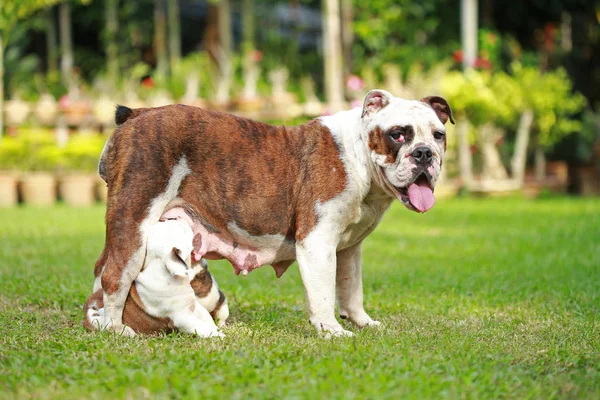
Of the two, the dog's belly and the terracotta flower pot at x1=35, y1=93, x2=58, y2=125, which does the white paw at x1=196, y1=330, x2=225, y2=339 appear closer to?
the dog's belly

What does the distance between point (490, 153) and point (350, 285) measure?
13274 mm

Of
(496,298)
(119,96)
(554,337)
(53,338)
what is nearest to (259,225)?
(53,338)

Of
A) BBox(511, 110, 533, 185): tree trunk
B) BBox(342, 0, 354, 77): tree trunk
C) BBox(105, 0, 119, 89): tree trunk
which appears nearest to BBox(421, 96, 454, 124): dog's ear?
BBox(511, 110, 533, 185): tree trunk

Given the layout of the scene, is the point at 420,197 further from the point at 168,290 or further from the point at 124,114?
the point at 124,114

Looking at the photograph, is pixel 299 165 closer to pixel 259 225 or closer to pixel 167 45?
pixel 259 225

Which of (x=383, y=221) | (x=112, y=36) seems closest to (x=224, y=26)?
(x=112, y=36)

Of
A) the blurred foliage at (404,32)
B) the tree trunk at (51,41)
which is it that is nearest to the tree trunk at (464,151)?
the blurred foliage at (404,32)

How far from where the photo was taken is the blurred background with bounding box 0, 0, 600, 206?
58.9ft

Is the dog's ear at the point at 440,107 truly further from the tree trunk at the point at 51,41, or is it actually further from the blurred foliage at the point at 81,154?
the tree trunk at the point at 51,41

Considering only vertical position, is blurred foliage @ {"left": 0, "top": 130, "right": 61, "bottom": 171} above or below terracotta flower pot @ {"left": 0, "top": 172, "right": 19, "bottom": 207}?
above

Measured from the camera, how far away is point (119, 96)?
69.1ft

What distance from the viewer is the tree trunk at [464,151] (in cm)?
1806

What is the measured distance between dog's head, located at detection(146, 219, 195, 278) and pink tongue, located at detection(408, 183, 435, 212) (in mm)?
1362

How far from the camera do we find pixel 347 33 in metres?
23.7
